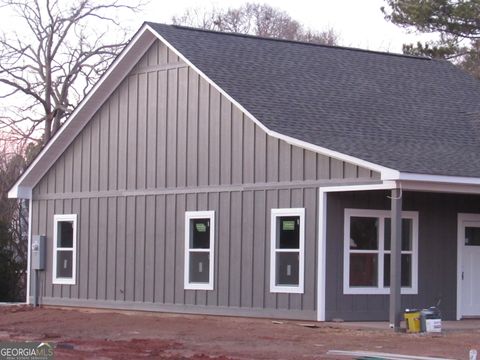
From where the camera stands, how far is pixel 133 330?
2262cm

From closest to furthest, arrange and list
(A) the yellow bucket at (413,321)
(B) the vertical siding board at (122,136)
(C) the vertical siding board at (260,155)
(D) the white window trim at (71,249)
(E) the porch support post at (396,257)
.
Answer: (A) the yellow bucket at (413,321)
(E) the porch support post at (396,257)
(C) the vertical siding board at (260,155)
(B) the vertical siding board at (122,136)
(D) the white window trim at (71,249)

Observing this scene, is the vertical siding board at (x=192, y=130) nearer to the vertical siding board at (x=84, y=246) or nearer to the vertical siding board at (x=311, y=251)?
the vertical siding board at (x=311, y=251)

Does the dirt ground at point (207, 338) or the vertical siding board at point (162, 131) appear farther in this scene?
the vertical siding board at point (162, 131)

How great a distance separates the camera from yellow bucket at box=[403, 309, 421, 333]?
20.5 metres

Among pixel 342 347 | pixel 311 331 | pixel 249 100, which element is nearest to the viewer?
pixel 342 347

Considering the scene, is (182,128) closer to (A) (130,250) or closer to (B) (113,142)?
(B) (113,142)

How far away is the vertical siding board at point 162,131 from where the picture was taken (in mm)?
26562

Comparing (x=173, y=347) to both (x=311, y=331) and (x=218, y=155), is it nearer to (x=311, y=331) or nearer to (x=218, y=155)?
(x=311, y=331)

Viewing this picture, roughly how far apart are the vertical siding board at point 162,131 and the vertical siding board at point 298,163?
4.46 metres

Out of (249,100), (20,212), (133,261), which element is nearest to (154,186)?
(133,261)

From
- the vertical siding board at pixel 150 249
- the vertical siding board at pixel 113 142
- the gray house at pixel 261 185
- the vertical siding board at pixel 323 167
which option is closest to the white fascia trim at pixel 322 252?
the gray house at pixel 261 185

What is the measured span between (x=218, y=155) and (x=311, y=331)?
5.65 metres

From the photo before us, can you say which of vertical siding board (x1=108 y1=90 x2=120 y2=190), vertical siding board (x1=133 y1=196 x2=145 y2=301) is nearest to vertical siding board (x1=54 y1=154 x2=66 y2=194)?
vertical siding board (x1=108 y1=90 x2=120 y2=190)

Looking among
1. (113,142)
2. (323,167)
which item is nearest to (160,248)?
(113,142)
